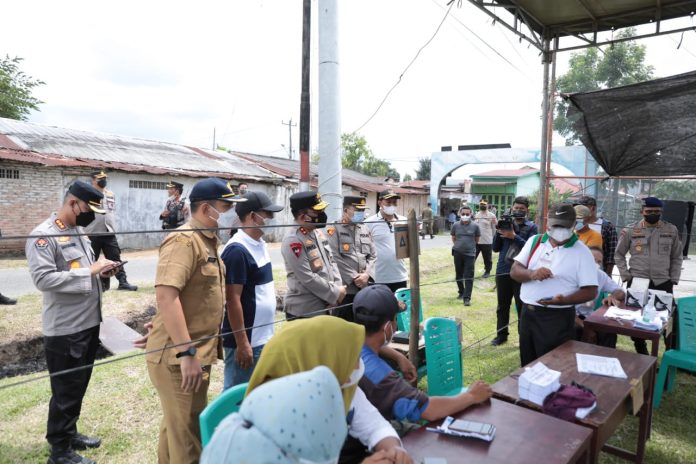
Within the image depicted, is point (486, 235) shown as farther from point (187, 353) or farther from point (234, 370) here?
point (187, 353)

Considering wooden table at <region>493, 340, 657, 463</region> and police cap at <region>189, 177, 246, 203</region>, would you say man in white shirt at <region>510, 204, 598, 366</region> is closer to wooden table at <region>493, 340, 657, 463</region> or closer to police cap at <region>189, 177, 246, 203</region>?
wooden table at <region>493, 340, 657, 463</region>

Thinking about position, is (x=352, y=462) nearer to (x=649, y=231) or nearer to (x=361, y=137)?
(x=649, y=231)

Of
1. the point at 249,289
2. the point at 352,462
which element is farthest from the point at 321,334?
the point at 249,289

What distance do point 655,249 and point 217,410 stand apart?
5048 millimetres

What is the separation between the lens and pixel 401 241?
122 inches

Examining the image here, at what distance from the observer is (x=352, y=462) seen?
1.78 meters

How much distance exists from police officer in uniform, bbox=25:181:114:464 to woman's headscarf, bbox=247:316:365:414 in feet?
5.98

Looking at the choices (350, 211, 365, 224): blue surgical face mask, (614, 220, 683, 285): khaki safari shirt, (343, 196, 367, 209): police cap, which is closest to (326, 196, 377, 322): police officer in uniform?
(350, 211, 365, 224): blue surgical face mask

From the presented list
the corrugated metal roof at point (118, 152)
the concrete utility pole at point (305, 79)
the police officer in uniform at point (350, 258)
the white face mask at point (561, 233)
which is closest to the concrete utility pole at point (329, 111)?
the police officer in uniform at point (350, 258)

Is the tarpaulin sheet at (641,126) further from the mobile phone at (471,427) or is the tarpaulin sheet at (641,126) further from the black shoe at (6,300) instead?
the black shoe at (6,300)

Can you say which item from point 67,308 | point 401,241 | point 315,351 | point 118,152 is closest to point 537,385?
point 401,241

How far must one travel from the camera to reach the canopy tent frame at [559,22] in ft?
16.7

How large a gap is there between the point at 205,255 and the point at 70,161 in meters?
11.8

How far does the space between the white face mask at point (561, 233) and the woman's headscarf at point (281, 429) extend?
287 cm
